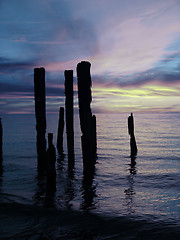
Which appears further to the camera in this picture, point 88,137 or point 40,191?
point 88,137

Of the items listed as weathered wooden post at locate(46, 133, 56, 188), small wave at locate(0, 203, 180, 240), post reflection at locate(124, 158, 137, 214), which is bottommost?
small wave at locate(0, 203, 180, 240)

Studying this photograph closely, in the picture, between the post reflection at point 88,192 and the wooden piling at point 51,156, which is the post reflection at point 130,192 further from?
the wooden piling at point 51,156

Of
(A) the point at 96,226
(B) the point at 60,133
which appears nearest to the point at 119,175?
(A) the point at 96,226

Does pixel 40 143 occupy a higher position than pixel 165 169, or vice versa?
pixel 40 143

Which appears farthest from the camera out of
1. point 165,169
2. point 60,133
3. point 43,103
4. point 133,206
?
point 60,133

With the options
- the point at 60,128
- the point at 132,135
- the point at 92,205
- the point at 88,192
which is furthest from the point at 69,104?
the point at 60,128

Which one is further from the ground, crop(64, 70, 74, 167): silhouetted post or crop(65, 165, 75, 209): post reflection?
crop(64, 70, 74, 167): silhouetted post

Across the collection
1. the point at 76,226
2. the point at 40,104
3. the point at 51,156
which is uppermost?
the point at 40,104

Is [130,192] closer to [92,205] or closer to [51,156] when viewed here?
[92,205]

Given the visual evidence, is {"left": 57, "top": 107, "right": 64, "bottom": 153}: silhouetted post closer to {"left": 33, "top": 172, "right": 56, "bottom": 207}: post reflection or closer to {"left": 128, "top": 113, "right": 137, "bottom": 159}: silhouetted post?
{"left": 128, "top": 113, "right": 137, "bottom": 159}: silhouetted post

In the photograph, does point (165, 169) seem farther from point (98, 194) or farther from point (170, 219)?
point (170, 219)

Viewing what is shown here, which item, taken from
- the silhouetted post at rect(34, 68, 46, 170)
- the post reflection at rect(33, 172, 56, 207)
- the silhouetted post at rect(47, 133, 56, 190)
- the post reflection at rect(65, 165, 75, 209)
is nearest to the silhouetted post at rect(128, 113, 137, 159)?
the post reflection at rect(65, 165, 75, 209)

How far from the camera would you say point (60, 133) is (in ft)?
59.9

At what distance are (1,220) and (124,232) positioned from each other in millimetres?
3125
